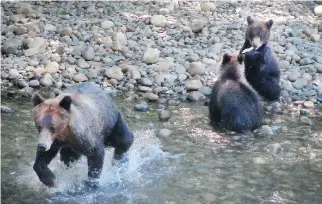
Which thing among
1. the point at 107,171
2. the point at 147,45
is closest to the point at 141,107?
the point at 107,171

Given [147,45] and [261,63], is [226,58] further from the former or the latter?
[147,45]

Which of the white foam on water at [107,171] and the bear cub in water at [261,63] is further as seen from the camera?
the bear cub in water at [261,63]

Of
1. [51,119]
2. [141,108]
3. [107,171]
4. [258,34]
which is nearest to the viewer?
[51,119]

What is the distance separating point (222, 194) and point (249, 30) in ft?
12.7

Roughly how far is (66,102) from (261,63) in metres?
5.07

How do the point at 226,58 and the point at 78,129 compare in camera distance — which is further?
the point at 226,58

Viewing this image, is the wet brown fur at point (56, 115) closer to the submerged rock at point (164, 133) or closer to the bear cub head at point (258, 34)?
the submerged rock at point (164, 133)

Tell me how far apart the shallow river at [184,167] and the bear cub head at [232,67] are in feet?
2.27

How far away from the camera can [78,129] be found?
19.2ft

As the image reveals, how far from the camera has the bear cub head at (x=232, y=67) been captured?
888 centimetres

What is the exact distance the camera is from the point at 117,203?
659 centimetres

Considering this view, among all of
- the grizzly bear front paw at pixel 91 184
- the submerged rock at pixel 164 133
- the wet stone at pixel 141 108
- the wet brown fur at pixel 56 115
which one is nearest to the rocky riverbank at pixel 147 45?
the wet stone at pixel 141 108

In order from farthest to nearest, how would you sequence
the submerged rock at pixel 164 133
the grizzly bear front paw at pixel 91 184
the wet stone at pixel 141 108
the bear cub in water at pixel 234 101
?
the wet stone at pixel 141 108 → the bear cub in water at pixel 234 101 → the submerged rock at pixel 164 133 → the grizzly bear front paw at pixel 91 184

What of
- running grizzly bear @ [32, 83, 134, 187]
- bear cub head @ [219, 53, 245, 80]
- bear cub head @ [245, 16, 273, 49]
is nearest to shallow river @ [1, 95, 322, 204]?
running grizzly bear @ [32, 83, 134, 187]
